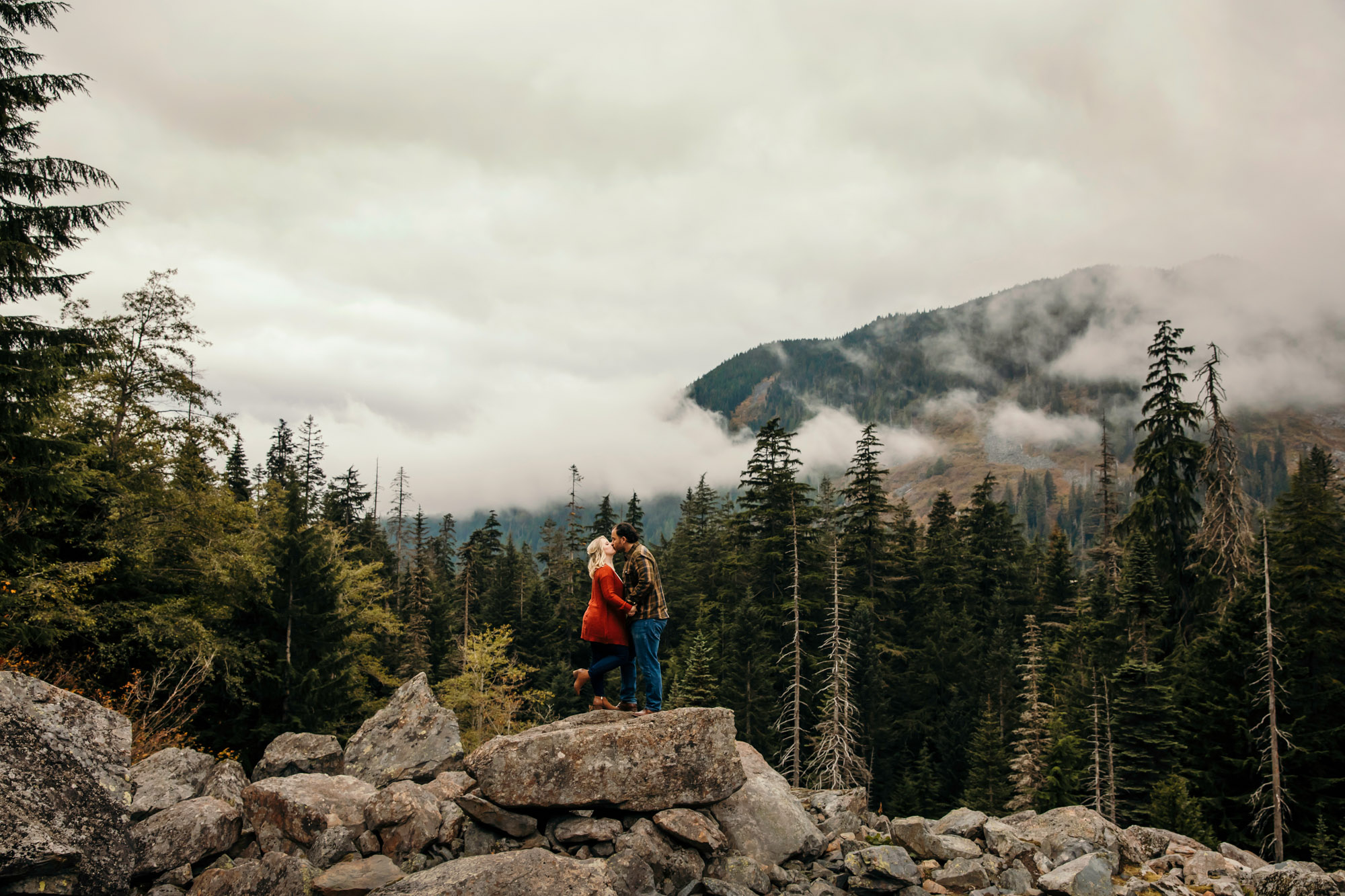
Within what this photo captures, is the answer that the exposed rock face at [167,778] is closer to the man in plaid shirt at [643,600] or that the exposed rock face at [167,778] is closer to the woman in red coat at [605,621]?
the woman in red coat at [605,621]

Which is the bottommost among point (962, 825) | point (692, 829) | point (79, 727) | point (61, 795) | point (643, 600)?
point (962, 825)

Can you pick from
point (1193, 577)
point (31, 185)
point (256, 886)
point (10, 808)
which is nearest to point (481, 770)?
point (256, 886)

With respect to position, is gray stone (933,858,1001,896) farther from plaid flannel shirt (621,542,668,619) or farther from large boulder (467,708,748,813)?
→ plaid flannel shirt (621,542,668,619)

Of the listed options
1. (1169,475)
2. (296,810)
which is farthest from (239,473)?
(1169,475)

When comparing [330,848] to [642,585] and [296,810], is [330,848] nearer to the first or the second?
[296,810]

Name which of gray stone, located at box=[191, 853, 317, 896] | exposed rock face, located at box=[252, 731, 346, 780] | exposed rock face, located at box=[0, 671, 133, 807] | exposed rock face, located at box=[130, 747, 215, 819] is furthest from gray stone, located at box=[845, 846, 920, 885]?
exposed rock face, located at box=[130, 747, 215, 819]

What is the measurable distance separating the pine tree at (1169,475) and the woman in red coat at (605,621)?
107ft

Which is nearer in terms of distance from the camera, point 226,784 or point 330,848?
point 330,848

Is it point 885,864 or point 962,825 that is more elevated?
point 885,864

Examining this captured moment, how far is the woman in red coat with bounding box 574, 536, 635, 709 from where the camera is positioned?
35.5 ft

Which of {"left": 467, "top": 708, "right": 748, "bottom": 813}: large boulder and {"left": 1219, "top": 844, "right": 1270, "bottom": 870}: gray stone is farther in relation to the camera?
{"left": 1219, "top": 844, "right": 1270, "bottom": 870}: gray stone

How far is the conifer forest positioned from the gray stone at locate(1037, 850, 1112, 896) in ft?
56.1

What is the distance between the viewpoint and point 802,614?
4747 cm

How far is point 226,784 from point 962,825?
1279 centimetres
